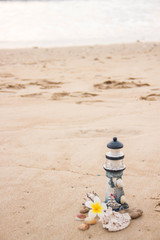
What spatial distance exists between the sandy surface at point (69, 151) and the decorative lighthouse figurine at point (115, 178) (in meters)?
0.14

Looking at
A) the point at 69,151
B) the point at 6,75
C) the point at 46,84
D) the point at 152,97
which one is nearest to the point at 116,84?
Result: the point at 152,97

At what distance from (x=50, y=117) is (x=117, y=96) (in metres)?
1.48

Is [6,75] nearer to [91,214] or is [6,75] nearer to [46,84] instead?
[46,84]

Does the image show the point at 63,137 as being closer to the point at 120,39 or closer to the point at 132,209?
the point at 132,209

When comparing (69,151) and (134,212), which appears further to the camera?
(69,151)

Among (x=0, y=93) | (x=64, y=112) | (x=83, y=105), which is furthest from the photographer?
(x=0, y=93)

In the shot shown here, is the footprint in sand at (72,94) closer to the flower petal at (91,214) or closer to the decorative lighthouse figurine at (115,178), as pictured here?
the decorative lighthouse figurine at (115,178)

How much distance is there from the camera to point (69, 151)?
9.66ft

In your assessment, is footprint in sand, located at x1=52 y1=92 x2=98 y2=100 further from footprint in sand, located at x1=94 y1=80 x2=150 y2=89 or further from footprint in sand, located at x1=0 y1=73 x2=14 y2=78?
footprint in sand, located at x1=0 y1=73 x2=14 y2=78

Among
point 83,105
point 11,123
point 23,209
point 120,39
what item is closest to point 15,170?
point 23,209

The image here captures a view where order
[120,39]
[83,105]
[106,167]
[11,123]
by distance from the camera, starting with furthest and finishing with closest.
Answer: [120,39] < [83,105] < [11,123] < [106,167]

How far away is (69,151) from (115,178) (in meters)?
1.08

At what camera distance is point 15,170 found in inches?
101

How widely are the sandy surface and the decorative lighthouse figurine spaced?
0.47 feet
